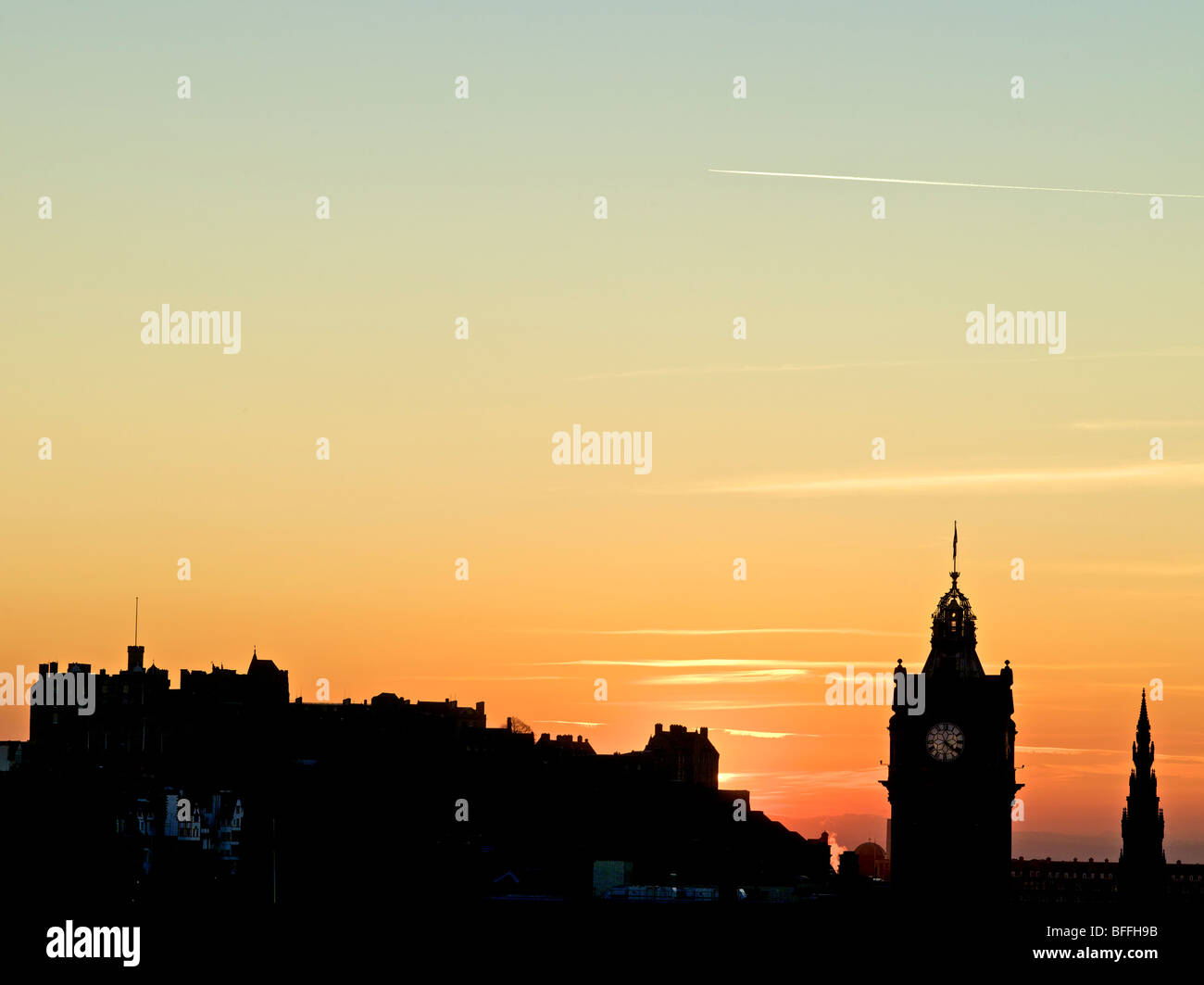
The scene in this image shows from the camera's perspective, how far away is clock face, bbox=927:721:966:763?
165 m

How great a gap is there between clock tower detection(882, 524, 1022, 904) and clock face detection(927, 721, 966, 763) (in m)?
0.06

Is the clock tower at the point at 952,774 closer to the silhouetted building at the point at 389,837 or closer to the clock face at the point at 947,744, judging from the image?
→ the clock face at the point at 947,744

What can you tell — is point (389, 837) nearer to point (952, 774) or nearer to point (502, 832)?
point (502, 832)

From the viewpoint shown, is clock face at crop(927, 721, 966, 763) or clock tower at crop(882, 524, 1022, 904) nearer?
clock tower at crop(882, 524, 1022, 904)

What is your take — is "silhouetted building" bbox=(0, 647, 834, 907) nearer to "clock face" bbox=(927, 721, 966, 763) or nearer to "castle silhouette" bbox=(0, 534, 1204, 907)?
"castle silhouette" bbox=(0, 534, 1204, 907)

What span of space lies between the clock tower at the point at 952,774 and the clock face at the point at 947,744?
6 centimetres

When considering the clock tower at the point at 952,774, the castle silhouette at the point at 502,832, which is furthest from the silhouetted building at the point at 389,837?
the clock tower at the point at 952,774

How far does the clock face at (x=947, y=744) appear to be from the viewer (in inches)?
6481

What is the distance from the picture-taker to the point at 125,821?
190500 millimetres

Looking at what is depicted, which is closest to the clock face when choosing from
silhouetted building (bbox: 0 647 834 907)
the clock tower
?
the clock tower
